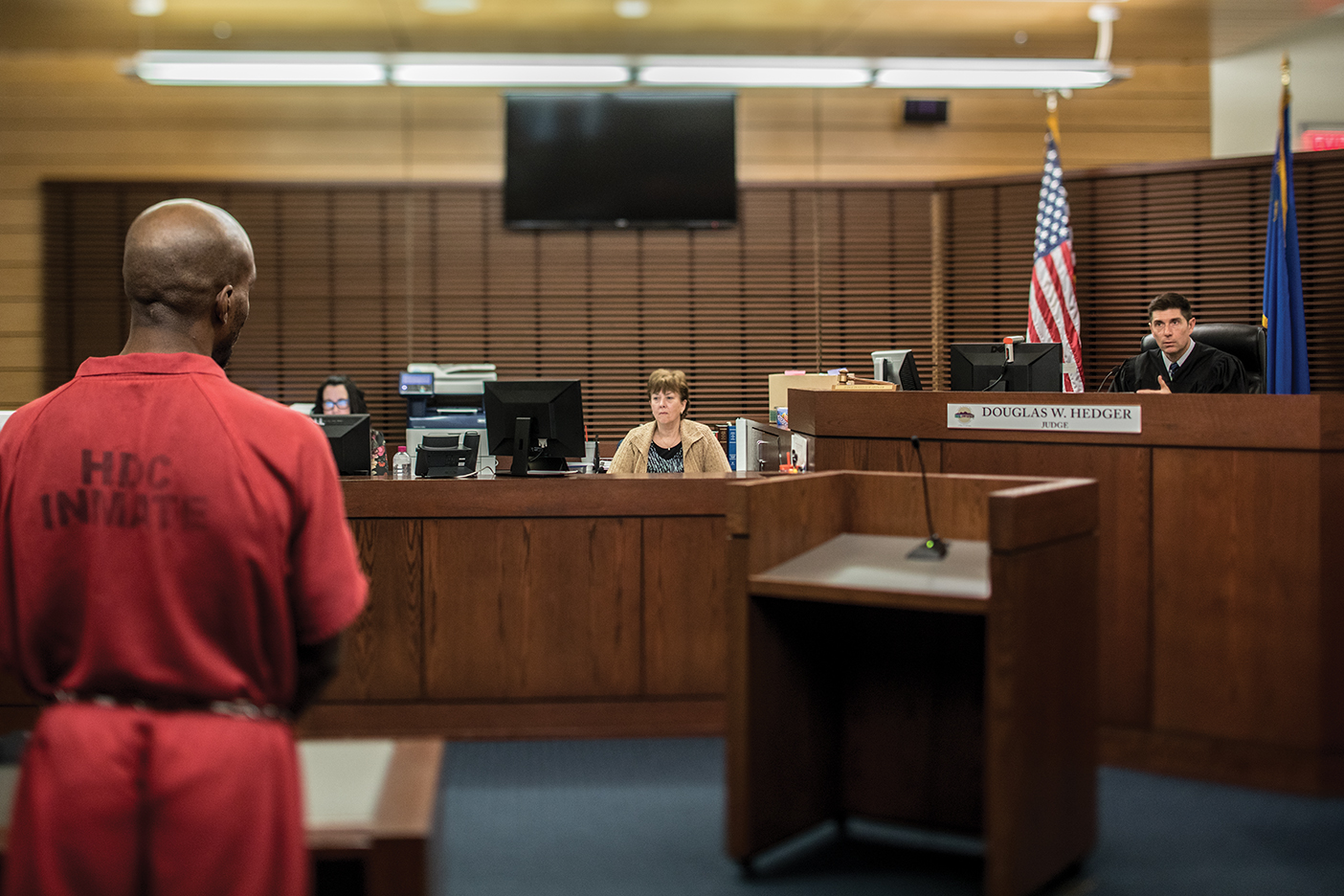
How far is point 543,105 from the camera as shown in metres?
7.64

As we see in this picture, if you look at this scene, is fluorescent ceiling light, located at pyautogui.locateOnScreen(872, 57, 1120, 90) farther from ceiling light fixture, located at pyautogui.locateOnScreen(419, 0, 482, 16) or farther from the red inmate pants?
the red inmate pants

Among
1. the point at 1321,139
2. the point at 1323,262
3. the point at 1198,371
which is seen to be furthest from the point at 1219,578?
the point at 1321,139

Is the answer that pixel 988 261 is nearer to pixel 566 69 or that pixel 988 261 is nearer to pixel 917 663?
pixel 566 69

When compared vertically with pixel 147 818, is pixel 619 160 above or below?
above

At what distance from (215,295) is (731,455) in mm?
4780

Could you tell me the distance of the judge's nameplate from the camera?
3.43 meters

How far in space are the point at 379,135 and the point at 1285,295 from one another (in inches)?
246

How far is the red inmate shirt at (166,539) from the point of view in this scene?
1.25m

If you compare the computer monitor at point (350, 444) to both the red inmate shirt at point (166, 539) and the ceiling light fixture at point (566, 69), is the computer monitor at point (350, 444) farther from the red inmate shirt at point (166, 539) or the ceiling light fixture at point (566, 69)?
the ceiling light fixture at point (566, 69)

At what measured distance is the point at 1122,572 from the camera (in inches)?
136

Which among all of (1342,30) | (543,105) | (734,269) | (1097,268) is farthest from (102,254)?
(1342,30)

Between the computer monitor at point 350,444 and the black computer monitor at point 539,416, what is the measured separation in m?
0.51

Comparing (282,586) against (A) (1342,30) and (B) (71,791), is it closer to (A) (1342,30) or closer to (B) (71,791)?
(B) (71,791)

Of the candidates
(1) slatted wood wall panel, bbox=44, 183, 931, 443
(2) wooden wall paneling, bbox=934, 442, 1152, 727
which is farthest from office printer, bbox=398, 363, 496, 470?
(2) wooden wall paneling, bbox=934, 442, 1152, 727
